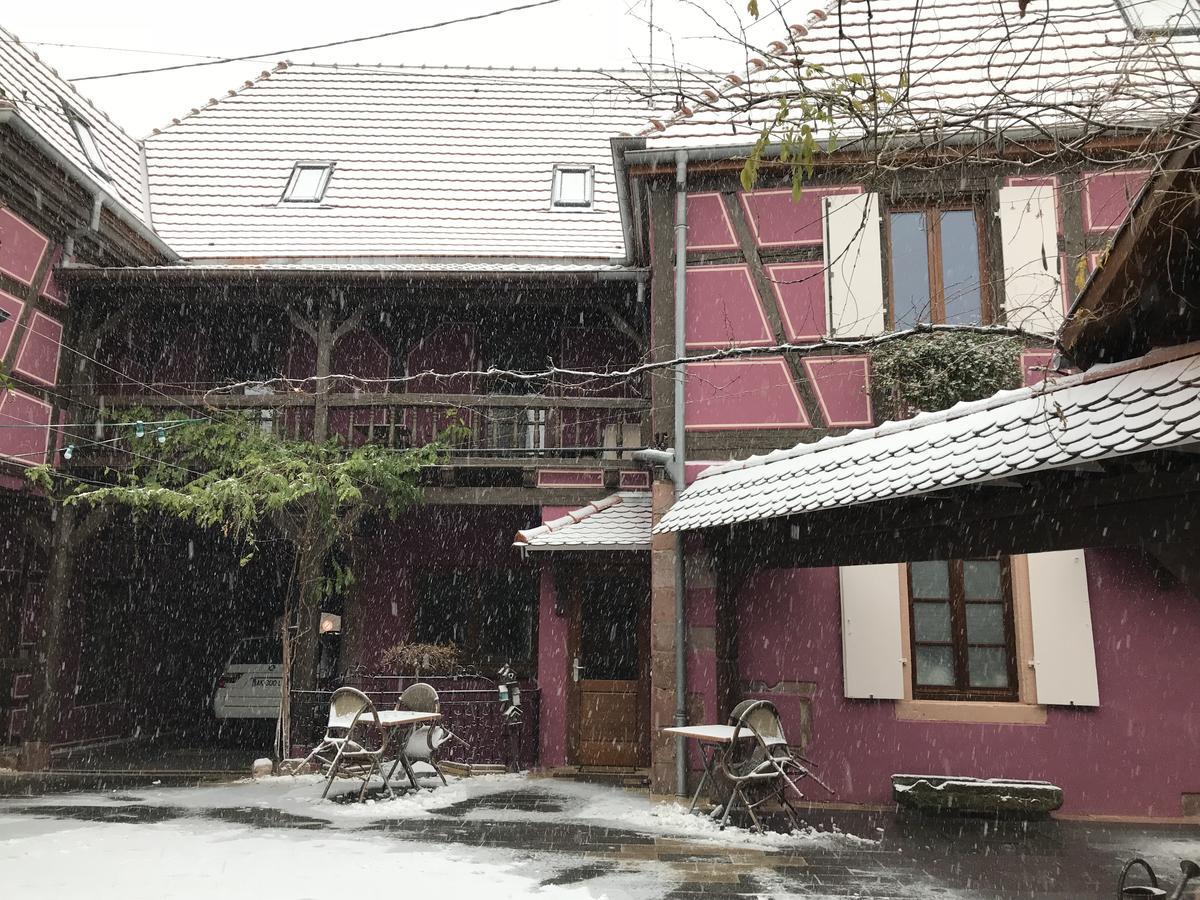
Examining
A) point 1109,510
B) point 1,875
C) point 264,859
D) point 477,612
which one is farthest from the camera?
point 477,612

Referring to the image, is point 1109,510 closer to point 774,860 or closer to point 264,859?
point 774,860

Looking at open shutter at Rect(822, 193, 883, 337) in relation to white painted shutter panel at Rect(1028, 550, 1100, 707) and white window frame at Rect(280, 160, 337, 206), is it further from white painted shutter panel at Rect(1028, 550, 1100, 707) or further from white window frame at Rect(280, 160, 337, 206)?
white window frame at Rect(280, 160, 337, 206)

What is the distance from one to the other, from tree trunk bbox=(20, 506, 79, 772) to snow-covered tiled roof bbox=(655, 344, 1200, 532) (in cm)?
640

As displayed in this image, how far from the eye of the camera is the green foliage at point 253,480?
8.64m

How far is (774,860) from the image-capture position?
5504 mm


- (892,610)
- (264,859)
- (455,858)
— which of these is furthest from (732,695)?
(264,859)

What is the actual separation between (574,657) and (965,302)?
193 inches

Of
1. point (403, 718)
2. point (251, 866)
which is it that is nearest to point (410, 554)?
point (403, 718)

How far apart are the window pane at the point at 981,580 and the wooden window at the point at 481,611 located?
4.99 m

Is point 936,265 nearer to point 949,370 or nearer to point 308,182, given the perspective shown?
point 949,370

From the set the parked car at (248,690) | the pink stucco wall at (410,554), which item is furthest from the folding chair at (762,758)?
the parked car at (248,690)

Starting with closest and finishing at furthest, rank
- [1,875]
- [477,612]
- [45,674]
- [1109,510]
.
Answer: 1. [1109,510]
2. [1,875]
3. [45,674]
4. [477,612]

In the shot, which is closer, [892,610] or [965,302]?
[892,610]

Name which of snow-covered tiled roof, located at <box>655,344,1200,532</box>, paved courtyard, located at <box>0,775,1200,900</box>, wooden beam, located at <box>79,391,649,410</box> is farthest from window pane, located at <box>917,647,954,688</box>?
wooden beam, located at <box>79,391,649,410</box>
